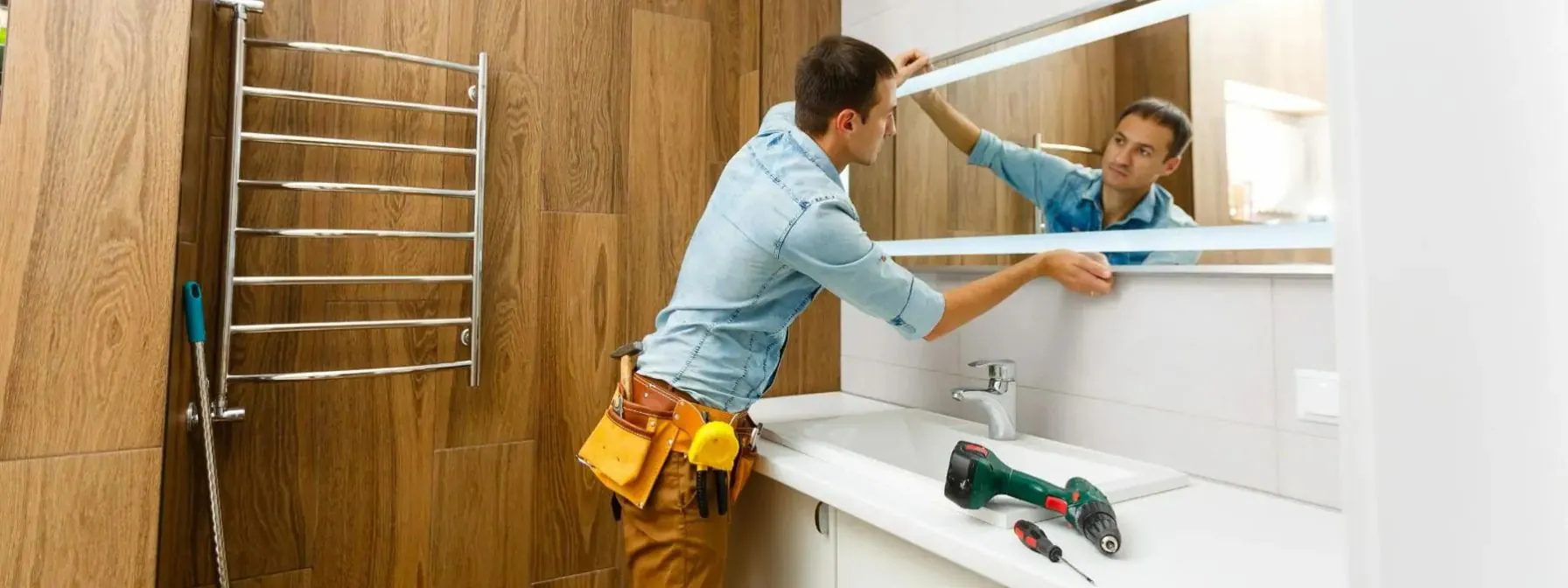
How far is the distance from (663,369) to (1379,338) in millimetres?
1260

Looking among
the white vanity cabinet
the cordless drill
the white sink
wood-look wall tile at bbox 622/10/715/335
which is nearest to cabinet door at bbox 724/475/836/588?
the white vanity cabinet

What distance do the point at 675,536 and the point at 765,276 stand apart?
1.66ft

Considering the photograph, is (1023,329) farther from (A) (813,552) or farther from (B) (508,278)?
(B) (508,278)

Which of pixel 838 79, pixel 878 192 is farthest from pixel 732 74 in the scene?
pixel 838 79

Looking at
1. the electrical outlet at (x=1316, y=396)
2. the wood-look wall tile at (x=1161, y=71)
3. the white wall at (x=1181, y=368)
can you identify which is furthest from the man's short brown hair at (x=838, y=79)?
the electrical outlet at (x=1316, y=396)

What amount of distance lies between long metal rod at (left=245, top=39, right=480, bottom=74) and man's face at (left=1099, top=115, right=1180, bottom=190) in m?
1.40

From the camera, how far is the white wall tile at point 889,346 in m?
1.83

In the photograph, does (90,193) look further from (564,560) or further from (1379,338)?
(1379,338)

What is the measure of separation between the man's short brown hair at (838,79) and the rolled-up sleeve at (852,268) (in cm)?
26

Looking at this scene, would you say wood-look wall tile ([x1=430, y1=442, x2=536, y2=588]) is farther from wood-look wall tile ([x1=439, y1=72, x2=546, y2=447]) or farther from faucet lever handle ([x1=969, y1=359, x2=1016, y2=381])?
faucet lever handle ([x1=969, y1=359, x2=1016, y2=381])

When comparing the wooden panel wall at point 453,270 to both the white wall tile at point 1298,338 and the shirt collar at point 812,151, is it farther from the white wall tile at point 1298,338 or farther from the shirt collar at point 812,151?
the white wall tile at point 1298,338

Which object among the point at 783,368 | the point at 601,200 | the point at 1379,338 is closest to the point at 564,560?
the point at 783,368

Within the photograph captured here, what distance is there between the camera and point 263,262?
1577 mm

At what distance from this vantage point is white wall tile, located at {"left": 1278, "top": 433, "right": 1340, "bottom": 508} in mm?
1134
